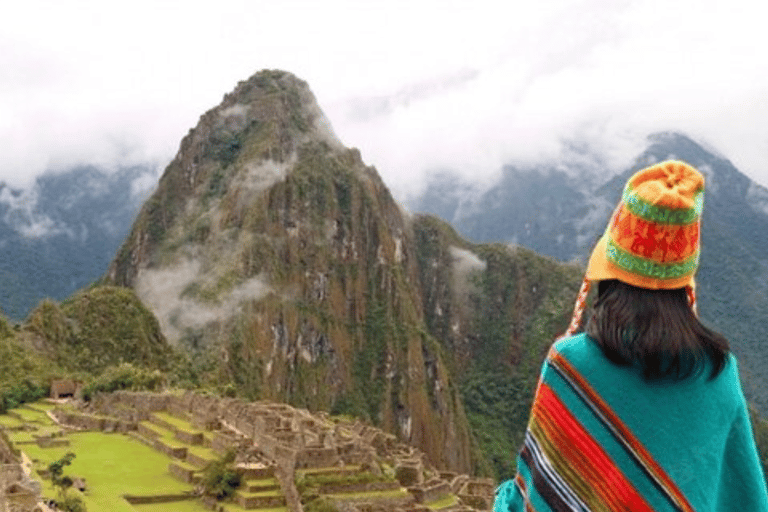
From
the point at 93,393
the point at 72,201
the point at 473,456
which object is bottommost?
the point at 473,456

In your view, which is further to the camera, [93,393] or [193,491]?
[93,393]

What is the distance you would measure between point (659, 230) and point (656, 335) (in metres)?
0.30

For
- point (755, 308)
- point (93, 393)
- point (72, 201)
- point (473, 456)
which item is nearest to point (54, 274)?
A: point (72, 201)

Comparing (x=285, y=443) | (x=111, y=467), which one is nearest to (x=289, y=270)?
(x=111, y=467)

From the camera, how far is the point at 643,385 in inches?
123

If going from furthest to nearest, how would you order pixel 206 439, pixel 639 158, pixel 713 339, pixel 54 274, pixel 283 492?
pixel 639 158 < pixel 54 274 < pixel 206 439 < pixel 283 492 < pixel 713 339

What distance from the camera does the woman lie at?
3.10 m

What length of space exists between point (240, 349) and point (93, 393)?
24988mm

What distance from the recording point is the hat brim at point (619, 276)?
10.3ft

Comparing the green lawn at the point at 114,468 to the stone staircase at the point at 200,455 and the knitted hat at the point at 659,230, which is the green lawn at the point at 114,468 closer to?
the stone staircase at the point at 200,455

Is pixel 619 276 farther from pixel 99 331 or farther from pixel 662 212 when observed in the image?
pixel 99 331

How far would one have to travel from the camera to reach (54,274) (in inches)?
3155

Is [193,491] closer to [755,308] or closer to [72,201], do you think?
[72,201]

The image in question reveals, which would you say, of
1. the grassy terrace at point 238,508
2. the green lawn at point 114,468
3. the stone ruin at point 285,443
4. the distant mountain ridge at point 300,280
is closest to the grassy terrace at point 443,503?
the stone ruin at point 285,443
